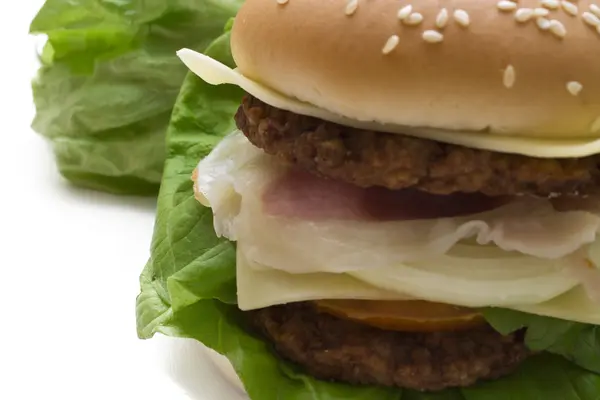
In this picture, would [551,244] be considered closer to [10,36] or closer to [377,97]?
[377,97]

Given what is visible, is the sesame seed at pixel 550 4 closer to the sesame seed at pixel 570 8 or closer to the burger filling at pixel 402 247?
the sesame seed at pixel 570 8

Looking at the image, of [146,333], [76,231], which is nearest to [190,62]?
[146,333]

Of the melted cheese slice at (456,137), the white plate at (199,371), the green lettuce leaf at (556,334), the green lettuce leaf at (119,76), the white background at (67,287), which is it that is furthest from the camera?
the green lettuce leaf at (119,76)

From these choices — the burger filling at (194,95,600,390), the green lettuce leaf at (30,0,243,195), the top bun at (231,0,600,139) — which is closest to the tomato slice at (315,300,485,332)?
the burger filling at (194,95,600,390)

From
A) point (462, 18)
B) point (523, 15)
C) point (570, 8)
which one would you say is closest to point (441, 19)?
point (462, 18)

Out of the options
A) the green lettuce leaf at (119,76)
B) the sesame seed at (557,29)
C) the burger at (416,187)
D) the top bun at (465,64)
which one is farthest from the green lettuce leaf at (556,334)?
the green lettuce leaf at (119,76)

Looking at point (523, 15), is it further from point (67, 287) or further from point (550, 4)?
point (67, 287)
